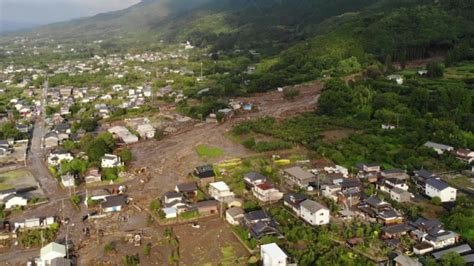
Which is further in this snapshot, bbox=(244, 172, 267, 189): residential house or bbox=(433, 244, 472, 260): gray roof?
bbox=(244, 172, 267, 189): residential house

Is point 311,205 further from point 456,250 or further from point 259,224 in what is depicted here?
point 456,250

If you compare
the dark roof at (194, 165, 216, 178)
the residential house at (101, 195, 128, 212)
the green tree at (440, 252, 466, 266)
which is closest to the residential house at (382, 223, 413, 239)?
the green tree at (440, 252, 466, 266)

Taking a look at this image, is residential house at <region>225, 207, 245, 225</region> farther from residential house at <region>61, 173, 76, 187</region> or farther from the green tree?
residential house at <region>61, 173, 76, 187</region>

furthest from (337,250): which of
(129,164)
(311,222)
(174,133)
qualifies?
(174,133)

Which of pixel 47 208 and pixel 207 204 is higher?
pixel 207 204

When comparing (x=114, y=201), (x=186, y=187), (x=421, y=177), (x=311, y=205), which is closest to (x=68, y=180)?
(x=114, y=201)

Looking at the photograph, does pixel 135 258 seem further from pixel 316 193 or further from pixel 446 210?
pixel 446 210
